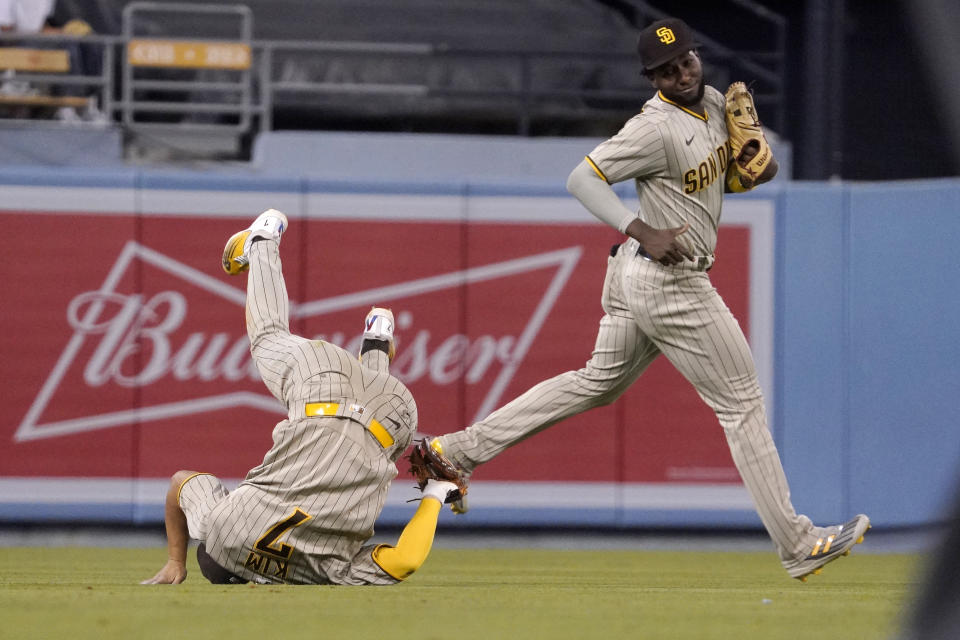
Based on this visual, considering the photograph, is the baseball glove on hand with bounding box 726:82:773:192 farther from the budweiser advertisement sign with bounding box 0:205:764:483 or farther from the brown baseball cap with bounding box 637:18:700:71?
the budweiser advertisement sign with bounding box 0:205:764:483

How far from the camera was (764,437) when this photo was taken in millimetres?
4262

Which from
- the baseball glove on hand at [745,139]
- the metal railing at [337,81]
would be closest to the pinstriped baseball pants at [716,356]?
the baseball glove on hand at [745,139]

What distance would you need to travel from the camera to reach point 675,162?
168 inches

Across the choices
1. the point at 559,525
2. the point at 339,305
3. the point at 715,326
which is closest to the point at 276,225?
the point at 715,326

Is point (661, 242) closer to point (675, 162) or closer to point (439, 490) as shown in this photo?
point (675, 162)

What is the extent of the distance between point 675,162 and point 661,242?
0.31 metres

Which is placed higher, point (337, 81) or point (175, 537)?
point (337, 81)

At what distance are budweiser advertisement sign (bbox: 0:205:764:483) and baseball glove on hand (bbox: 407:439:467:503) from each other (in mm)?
2962

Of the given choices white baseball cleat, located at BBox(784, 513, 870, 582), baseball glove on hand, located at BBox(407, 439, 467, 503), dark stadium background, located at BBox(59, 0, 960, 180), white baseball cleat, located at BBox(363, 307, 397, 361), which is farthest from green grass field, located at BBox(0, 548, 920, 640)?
dark stadium background, located at BBox(59, 0, 960, 180)

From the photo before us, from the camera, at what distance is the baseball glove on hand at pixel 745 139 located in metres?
4.27

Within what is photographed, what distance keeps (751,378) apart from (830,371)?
3451 mm

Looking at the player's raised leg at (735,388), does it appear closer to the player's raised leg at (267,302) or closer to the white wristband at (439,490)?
the white wristband at (439,490)

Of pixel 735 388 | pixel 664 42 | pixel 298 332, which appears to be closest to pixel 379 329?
pixel 735 388

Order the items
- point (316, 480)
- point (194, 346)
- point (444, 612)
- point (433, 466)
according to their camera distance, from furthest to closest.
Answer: point (194, 346) < point (433, 466) < point (316, 480) < point (444, 612)
